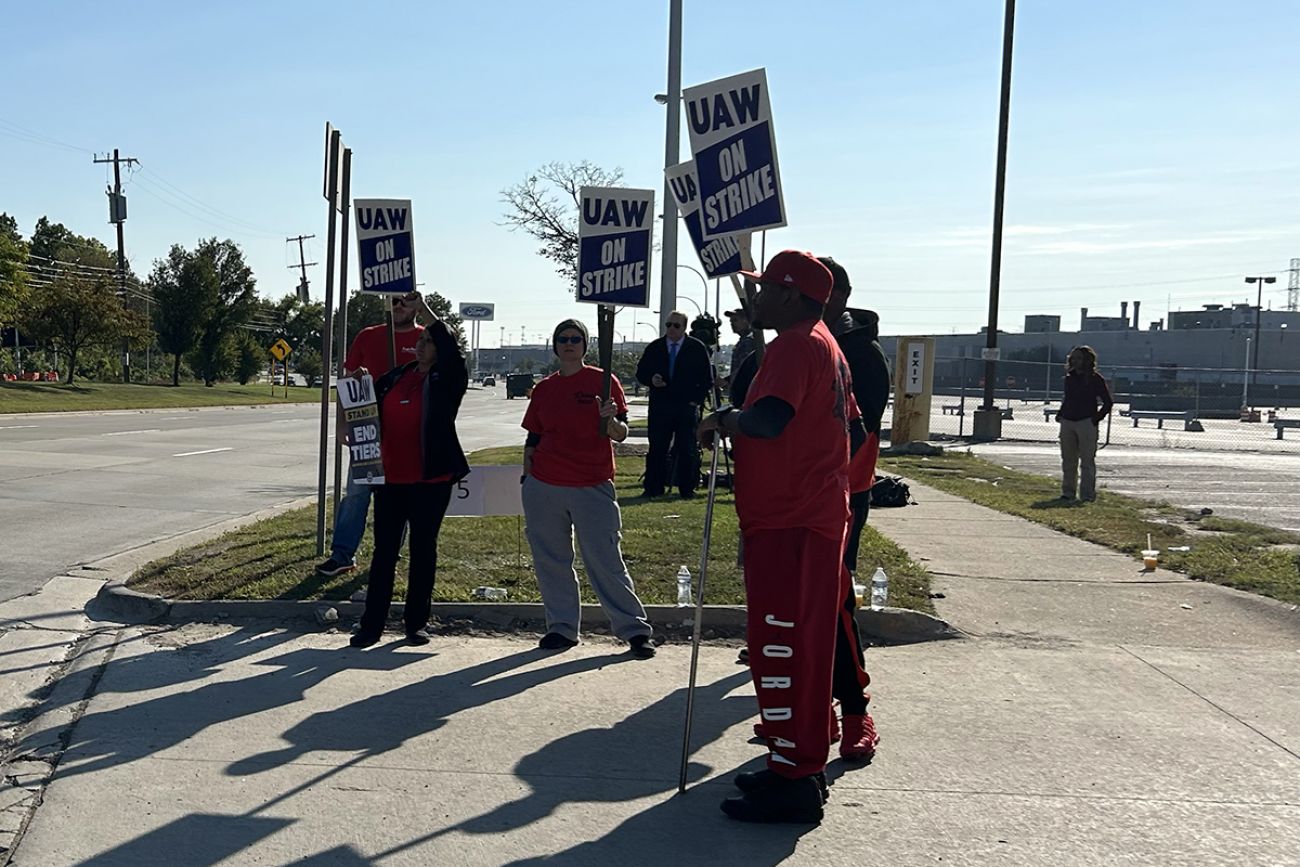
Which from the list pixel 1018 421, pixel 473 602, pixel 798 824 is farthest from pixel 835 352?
pixel 1018 421

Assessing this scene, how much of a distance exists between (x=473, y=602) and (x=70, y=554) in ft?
13.4

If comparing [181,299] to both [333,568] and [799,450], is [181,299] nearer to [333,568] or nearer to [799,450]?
[333,568]

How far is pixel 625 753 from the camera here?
17.1 ft

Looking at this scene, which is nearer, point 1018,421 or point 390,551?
point 390,551

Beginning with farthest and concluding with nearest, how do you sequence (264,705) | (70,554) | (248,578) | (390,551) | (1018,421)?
1. (1018,421)
2. (70,554)
3. (248,578)
4. (390,551)
5. (264,705)

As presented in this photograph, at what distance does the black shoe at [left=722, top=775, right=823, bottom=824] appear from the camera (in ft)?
14.5

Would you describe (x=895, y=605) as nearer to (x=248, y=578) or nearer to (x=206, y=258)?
(x=248, y=578)

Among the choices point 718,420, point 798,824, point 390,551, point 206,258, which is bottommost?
point 798,824

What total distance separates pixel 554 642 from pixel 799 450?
9.91 ft

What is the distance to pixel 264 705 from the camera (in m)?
5.79

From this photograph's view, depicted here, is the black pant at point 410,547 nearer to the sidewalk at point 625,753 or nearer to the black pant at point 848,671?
the sidewalk at point 625,753

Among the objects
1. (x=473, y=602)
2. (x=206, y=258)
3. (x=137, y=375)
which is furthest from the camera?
(x=137, y=375)

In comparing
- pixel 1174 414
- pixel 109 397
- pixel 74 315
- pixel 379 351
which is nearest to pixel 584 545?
pixel 379 351

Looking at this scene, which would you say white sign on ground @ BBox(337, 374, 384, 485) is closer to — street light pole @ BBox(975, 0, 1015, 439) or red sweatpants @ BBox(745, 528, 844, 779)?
red sweatpants @ BBox(745, 528, 844, 779)
